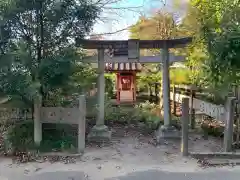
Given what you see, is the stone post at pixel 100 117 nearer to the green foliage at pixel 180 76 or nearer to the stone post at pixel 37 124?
the stone post at pixel 37 124

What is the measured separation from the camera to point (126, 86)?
11.4 meters

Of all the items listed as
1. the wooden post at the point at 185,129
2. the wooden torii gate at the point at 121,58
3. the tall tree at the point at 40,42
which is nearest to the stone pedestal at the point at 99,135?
the wooden torii gate at the point at 121,58

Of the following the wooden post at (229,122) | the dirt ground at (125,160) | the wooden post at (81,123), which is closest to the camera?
the dirt ground at (125,160)

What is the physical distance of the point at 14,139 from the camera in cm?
573

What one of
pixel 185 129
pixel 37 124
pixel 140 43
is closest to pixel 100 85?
pixel 140 43

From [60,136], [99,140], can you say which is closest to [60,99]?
[60,136]

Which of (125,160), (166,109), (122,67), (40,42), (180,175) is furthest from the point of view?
Answer: (122,67)

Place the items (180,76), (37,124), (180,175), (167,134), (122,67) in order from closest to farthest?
(180,175), (37,124), (167,134), (180,76), (122,67)

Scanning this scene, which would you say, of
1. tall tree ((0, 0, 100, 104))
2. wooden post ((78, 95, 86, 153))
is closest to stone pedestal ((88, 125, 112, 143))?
wooden post ((78, 95, 86, 153))

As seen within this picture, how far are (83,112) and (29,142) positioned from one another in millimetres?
1198

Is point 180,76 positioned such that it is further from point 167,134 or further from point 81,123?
point 81,123

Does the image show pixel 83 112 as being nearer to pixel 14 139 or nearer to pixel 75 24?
pixel 14 139

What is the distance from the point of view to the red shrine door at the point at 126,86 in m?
11.4

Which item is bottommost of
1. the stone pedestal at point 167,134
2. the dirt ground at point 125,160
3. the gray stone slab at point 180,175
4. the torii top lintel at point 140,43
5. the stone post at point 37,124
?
the gray stone slab at point 180,175
